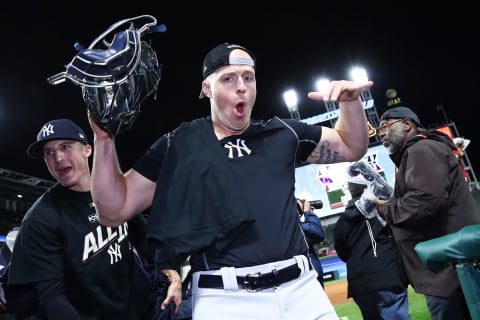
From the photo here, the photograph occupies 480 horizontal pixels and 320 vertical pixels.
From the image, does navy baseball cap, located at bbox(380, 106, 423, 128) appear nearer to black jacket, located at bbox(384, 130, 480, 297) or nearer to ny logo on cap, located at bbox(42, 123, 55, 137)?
black jacket, located at bbox(384, 130, 480, 297)

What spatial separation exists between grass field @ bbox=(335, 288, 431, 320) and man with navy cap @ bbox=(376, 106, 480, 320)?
9.47ft

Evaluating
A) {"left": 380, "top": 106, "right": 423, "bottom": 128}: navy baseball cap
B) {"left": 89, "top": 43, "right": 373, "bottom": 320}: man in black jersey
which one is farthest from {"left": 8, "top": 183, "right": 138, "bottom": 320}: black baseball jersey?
{"left": 380, "top": 106, "right": 423, "bottom": 128}: navy baseball cap

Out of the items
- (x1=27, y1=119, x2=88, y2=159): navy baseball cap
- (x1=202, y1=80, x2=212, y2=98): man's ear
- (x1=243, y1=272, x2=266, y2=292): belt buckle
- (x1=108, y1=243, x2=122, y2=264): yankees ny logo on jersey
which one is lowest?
(x1=243, y1=272, x2=266, y2=292): belt buckle

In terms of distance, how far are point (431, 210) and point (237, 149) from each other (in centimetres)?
191

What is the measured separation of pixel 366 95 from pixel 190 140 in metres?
23.4

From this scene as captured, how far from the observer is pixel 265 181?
2062mm

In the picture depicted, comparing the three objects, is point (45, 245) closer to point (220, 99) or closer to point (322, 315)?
point (220, 99)

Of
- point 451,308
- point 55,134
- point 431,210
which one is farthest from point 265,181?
point 55,134

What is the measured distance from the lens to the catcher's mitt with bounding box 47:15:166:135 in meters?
1.84

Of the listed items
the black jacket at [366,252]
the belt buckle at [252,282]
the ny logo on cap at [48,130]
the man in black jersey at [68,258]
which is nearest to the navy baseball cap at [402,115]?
the black jacket at [366,252]

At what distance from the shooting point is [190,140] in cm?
214

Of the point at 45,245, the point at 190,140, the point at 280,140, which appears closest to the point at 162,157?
the point at 190,140

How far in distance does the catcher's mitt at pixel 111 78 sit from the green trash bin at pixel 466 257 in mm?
1966

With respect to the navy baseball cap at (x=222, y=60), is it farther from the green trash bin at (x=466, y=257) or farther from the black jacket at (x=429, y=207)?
the black jacket at (x=429, y=207)
